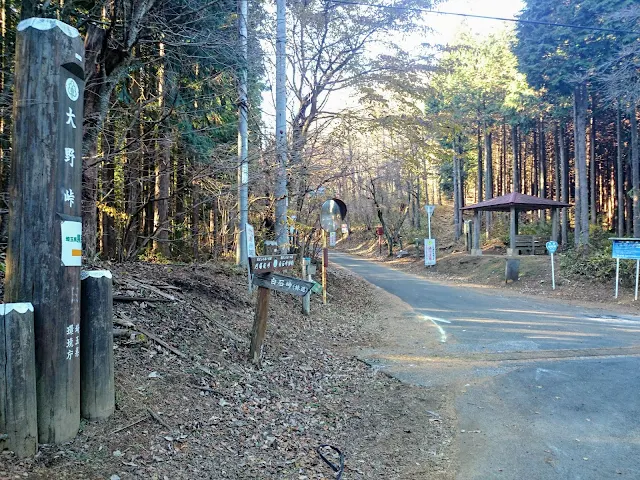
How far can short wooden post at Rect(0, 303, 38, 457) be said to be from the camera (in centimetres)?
293

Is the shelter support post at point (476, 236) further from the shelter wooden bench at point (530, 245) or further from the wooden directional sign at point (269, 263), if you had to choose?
the wooden directional sign at point (269, 263)

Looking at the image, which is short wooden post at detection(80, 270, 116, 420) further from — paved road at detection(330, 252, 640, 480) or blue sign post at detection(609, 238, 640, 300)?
blue sign post at detection(609, 238, 640, 300)

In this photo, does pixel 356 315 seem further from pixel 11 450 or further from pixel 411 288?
pixel 11 450

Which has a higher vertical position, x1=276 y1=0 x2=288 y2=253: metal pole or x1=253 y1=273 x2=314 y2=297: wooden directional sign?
x1=276 y1=0 x2=288 y2=253: metal pole

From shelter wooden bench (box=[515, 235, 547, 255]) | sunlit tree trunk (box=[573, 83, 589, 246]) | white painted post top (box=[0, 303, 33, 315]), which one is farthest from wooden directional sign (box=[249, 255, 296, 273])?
shelter wooden bench (box=[515, 235, 547, 255])

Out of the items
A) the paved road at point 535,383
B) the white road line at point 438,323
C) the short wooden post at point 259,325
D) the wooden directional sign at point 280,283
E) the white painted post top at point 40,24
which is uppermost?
the white painted post top at point 40,24

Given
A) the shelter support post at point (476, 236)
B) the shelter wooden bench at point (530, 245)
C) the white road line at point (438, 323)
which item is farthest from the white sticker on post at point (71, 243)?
the shelter support post at point (476, 236)

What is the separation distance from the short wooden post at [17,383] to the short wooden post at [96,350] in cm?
51

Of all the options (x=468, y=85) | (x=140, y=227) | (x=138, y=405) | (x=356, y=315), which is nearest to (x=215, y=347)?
(x=138, y=405)

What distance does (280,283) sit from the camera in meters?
6.28

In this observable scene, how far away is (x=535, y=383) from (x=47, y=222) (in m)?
5.98

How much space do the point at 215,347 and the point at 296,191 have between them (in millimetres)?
7782

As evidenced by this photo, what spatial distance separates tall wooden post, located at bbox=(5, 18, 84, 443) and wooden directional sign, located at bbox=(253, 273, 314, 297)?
2.91 meters

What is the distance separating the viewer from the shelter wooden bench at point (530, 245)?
2475 cm
